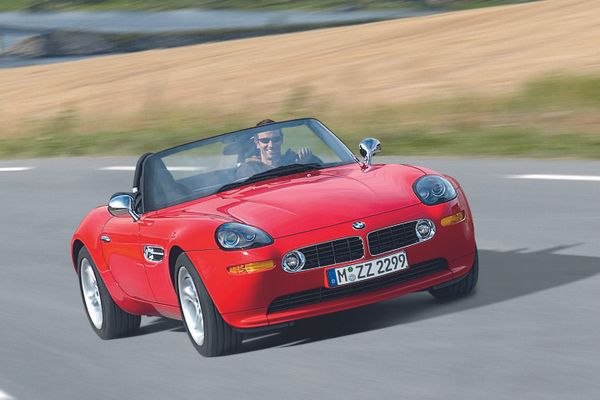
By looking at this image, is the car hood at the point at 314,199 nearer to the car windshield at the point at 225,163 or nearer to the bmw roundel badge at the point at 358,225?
the bmw roundel badge at the point at 358,225

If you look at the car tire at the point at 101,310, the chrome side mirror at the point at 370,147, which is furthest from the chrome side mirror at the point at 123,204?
the chrome side mirror at the point at 370,147

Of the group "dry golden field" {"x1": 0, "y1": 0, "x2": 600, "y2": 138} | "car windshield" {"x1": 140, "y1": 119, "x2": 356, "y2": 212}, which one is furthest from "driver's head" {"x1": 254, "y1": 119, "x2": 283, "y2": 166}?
"dry golden field" {"x1": 0, "y1": 0, "x2": 600, "y2": 138}

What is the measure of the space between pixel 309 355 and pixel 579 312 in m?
1.38

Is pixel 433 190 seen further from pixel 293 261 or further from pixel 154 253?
pixel 154 253

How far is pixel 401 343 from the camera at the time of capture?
6191 millimetres

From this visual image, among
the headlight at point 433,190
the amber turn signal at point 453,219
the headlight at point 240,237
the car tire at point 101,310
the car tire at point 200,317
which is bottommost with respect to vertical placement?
the car tire at point 101,310

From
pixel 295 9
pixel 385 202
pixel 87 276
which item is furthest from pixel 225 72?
pixel 385 202

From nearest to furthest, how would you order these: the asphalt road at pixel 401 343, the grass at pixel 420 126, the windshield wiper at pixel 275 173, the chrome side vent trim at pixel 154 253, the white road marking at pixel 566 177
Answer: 1. the asphalt road at pixel 401 343
2. the chrome side vent trim at pixel 154 253
3. the windshield wiper at pixel 275 173
4. the white road marking at pixel 566 177
5. the grass at pixel 420 126

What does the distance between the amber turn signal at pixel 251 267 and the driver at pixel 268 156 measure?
1.18 m

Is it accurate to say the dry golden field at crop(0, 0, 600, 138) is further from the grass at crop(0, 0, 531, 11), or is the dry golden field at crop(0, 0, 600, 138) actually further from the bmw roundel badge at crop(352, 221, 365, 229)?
the bmw roundel badge at crop(352, 221, 365, 229)

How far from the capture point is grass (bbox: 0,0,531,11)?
1290 inches

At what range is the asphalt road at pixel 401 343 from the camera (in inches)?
214

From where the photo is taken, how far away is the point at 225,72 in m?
23.6

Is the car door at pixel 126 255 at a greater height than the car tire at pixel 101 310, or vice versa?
the car door at pixel 126 255
